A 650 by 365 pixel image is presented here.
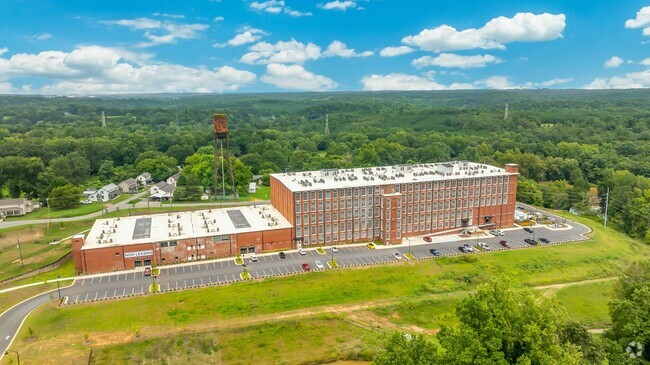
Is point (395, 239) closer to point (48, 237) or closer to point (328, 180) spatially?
point (328, 180)

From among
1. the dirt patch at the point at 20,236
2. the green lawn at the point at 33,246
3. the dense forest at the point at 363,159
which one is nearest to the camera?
the green lawn at the point at 33,246

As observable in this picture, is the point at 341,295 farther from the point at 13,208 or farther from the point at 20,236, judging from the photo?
the point at 13,208

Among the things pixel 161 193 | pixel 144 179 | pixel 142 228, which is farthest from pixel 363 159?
pixel 142 228

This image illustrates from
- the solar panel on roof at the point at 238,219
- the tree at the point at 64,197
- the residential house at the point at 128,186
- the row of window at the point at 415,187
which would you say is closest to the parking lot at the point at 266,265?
the solar panel on roof at the point at 238,219

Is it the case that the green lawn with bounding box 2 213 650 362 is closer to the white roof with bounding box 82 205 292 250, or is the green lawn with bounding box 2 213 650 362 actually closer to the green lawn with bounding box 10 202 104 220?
the white roof with bounding box 82 205 292 250

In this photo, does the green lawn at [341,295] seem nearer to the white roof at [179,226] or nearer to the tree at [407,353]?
the white roof at [179,226]

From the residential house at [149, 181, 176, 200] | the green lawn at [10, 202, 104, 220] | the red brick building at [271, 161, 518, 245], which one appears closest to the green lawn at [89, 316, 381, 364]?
the red brick building at [271, 161, 518, 245]

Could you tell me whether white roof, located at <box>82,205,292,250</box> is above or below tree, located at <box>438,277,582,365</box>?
below
